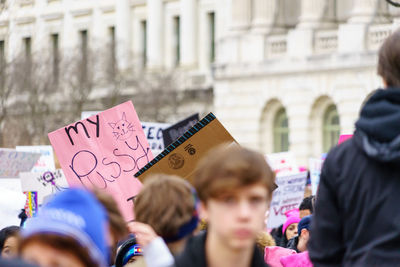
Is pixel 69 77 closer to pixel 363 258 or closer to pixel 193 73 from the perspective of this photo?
pixel 193 73

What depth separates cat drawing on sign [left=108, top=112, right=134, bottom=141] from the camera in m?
10.3

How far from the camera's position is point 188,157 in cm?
868

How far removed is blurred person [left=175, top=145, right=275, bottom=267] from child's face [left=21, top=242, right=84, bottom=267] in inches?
24.8

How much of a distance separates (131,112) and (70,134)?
2.28 ft

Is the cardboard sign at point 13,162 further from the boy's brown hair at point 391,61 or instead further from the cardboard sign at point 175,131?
the boy's brown hair at point 391,61

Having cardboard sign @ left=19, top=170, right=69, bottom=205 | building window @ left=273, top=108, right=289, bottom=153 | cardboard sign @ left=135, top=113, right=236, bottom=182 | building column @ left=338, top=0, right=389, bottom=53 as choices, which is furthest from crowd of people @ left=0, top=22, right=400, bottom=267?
building window @ left=273, top=108, right=289, bottom=153

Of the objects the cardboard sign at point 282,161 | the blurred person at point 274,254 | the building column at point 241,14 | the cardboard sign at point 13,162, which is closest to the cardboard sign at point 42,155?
the cardboard sign at point 13,162

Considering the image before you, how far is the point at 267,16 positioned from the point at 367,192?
4552cm

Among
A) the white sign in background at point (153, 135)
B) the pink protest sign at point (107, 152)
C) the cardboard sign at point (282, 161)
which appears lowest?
the cardboard sign at point (282, 161)

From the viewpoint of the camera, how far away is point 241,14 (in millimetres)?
51344

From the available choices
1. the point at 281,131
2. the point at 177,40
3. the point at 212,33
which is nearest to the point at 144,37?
the point at 177,40

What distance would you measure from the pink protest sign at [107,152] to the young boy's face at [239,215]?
4438mm

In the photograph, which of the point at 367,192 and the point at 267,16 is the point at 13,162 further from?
the point at 267,16

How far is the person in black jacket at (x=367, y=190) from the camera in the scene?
17.1 feet
